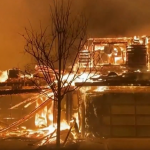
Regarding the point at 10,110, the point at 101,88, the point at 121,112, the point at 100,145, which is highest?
the point at 101,88

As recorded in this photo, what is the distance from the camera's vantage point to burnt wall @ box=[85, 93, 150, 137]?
11.8 meters

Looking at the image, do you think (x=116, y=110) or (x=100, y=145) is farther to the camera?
(x=116, y=110)

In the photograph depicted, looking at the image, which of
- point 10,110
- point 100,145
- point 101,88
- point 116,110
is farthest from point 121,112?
point 10,110

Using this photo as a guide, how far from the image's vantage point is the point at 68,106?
13.1 m

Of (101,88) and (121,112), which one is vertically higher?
(101,88)

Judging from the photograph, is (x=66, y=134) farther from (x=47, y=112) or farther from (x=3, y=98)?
(x=3, y=98)

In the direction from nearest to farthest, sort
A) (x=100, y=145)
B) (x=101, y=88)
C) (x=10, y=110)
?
(x=100, y=145) < (x=101, y=88) < (x=10, y=110)

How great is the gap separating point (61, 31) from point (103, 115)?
396 cm

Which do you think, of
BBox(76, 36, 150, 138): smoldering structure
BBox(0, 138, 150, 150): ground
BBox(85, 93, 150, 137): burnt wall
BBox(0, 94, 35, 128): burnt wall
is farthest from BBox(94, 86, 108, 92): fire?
BBox(0, 94, 35, 128): burnt wall

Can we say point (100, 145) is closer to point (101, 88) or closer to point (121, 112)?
point (121, 112)

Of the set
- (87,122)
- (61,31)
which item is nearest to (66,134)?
(87,122)

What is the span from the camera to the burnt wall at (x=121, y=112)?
11766 mm

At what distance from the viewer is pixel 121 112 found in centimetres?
1188

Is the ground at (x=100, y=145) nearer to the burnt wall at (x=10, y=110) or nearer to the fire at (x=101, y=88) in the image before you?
the fire at (x=101, y=88)
